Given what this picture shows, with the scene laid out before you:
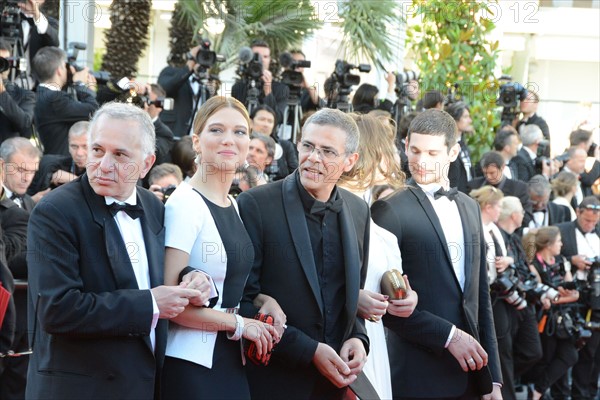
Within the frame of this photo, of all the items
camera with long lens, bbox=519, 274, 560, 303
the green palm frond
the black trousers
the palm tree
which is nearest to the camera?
the black trousers

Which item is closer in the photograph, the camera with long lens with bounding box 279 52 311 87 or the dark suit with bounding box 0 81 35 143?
the dark suit with bounding box 0 81 35 143

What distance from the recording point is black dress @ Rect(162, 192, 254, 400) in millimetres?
3129

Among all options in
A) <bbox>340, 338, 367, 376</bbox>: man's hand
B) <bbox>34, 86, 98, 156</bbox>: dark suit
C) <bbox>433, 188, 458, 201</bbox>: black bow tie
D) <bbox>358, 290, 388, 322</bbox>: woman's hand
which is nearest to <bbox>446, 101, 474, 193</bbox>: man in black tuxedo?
<bbox>34, 86, 98, 156</bbox>: dark suit

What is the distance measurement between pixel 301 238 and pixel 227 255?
36cm

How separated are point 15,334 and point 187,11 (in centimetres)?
619

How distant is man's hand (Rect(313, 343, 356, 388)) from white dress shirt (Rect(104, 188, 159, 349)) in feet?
2.12

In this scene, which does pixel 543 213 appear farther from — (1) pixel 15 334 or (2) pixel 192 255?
(2) pixel 192 255

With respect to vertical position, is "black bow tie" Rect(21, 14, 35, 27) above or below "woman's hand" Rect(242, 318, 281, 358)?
above

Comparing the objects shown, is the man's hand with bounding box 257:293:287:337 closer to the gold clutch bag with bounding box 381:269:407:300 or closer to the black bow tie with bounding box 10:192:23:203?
the gold clutch bag with bounding box 381:269:407:300

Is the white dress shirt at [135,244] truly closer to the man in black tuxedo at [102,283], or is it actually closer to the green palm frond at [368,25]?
the man in black tuxedo at [102,283]

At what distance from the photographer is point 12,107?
19.4ft

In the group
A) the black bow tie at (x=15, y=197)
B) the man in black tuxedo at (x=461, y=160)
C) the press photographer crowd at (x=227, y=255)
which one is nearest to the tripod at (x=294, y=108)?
the press photographer crowd at (x=227, y=255)

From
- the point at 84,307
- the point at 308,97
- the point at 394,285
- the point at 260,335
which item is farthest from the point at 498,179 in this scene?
the point at 84,307

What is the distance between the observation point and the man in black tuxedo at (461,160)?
7734 mm
